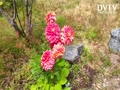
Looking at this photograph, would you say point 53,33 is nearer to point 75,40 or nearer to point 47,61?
point 47,61

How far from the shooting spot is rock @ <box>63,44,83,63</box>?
17.2ft

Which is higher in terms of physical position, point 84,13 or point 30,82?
point 84,13

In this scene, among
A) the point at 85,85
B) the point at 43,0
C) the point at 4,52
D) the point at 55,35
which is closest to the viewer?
the point at 55,35

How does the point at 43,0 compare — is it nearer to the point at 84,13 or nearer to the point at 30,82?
the point at 84,13

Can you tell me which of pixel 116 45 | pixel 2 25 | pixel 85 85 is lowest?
pixel 85 85

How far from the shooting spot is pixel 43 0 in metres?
7.45

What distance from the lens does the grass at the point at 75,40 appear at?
5340 mm

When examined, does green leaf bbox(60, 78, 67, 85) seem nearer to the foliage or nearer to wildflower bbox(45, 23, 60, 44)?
the foliage

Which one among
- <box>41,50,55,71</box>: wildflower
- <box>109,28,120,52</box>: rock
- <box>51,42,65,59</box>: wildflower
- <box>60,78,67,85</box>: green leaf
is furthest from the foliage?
<box>109,28,120,52</box>: rock

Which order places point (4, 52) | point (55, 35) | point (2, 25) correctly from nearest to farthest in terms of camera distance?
1. point (55, 35)
2. point (4, 52)
3. point (2, 25)

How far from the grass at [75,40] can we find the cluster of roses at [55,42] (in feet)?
1.93

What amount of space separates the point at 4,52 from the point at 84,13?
2374mm

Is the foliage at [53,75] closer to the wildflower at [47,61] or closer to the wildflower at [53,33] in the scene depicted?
the wildflower at [47,61]

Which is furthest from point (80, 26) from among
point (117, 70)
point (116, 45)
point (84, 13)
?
point (117, 70)
